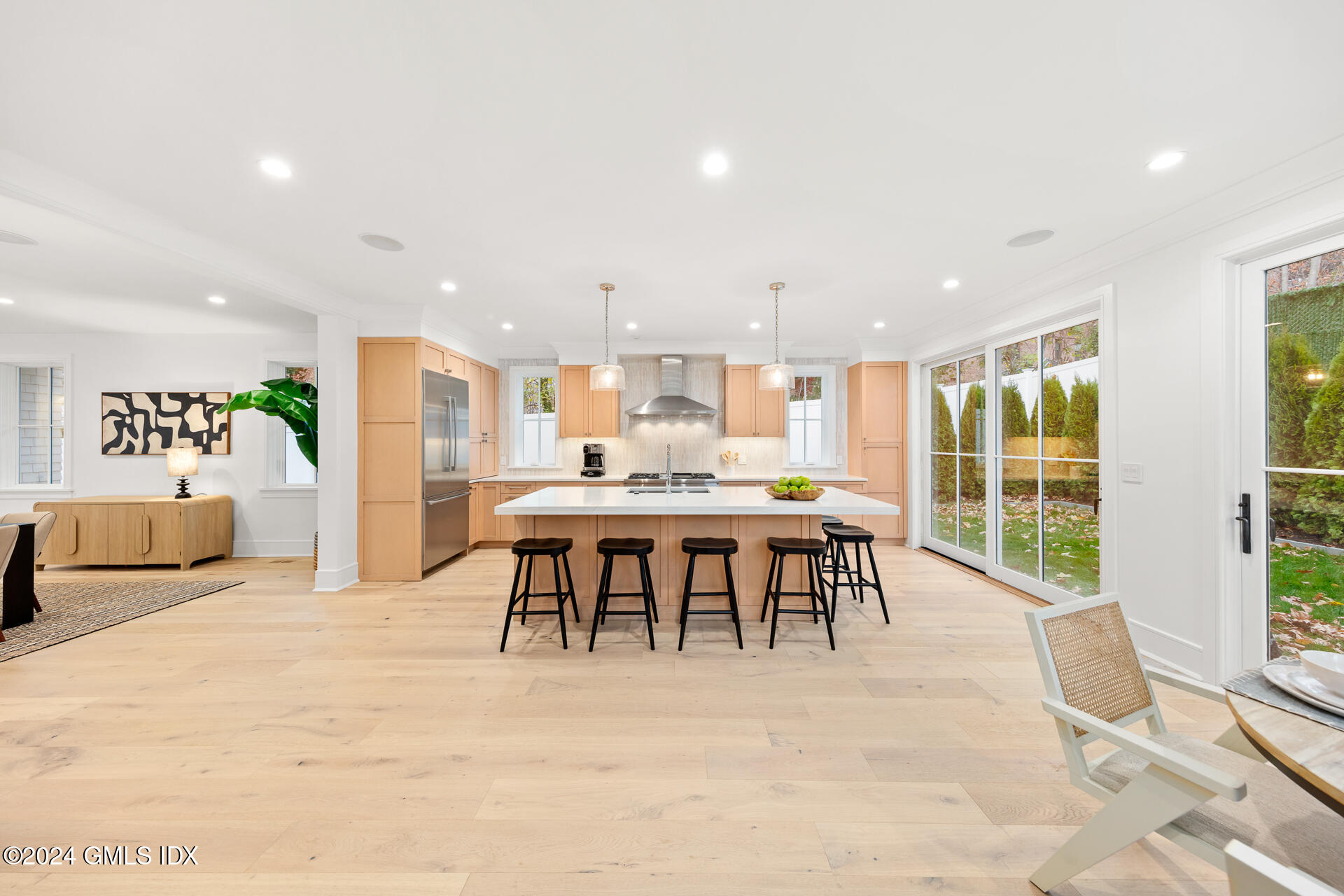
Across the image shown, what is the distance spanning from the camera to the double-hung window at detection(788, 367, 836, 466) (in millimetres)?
6367

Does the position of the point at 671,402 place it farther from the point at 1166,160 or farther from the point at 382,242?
the point at 1166,160

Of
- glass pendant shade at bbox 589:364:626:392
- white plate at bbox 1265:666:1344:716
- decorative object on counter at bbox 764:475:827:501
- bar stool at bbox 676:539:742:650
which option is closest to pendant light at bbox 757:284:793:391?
decorative object on counter at bbox 764:475:827:501

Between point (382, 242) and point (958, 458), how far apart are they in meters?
5.37

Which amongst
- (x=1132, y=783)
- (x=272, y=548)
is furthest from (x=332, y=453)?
(x=1132, y=783)

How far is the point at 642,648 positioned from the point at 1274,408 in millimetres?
3405

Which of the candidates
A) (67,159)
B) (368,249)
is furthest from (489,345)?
(67,159)

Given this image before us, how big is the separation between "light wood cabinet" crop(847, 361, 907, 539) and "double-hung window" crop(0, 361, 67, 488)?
9.00m

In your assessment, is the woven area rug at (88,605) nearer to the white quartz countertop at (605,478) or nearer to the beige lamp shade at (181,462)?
the beige lamp shade at (181,462)

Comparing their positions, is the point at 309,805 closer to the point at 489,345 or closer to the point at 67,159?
the point at 67,159

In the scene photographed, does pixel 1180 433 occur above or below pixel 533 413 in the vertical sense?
below

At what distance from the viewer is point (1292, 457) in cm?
226

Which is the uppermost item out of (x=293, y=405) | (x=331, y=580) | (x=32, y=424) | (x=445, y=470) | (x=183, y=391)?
(x=183, y=391)

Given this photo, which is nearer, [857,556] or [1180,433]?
[1180,433]

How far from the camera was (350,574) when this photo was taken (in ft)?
14.4
